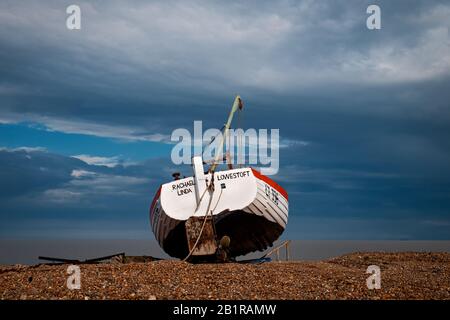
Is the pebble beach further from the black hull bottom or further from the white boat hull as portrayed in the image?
the black hull bottom

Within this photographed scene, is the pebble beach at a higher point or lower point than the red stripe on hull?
lower

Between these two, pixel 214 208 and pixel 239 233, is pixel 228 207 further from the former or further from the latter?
pixel 239 233

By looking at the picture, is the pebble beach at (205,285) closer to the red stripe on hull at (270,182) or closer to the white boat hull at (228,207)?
the white boat hull at (228,207)

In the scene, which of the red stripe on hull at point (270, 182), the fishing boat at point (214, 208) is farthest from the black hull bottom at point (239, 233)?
the red stripe on hull at point (270, 182)

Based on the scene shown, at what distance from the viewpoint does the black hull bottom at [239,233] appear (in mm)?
19766

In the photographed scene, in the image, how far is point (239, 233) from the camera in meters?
20.9

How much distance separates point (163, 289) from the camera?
36.4ft

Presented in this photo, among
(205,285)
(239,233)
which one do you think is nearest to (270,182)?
(239,233)

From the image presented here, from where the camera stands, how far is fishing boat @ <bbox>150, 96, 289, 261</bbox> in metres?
18.3

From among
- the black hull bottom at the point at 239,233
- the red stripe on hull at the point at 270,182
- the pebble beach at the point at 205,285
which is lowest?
the pebble beach at the point at 205,285

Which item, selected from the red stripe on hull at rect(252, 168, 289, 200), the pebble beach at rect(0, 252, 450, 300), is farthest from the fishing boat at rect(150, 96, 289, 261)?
the pebble beach at rect(0, 252, 450, 300)

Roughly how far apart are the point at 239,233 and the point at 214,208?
2.66m
